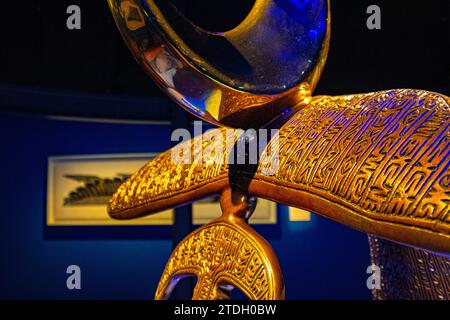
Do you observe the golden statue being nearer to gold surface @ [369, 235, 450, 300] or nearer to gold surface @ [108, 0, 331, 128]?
gold surface @ [108, 0, 331, 128]

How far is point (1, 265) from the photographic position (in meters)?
3.05

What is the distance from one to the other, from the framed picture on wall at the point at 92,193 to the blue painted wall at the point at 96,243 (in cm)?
5

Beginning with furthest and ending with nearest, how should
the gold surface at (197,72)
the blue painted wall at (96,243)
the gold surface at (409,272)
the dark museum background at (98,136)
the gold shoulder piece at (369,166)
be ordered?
the blue painted wall at (96,243) < the dark museum background at (98,136) < the gold surface at (409,272) < the gold surface at (197,72) < the gold shoulder piece at (369,166)

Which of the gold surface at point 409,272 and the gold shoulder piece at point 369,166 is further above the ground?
the gold shoulder piece at point 369,166

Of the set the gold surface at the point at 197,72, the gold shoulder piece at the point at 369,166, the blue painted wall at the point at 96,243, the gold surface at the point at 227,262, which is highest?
the gold surface at the point at 197,72

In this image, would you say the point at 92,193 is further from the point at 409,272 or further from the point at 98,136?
the point at 409,272

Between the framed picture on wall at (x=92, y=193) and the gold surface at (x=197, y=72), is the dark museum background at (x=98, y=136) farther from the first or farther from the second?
the gold surface at (x=197, y=72)

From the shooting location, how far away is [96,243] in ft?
10.5

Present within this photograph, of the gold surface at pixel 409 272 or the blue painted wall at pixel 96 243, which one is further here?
the blue painted wall at pixel 96 243

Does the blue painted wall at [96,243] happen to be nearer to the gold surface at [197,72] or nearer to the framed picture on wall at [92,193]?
the framed picture on wall at [92,193]

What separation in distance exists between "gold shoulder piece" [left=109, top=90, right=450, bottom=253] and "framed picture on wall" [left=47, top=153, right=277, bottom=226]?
8.43 feet

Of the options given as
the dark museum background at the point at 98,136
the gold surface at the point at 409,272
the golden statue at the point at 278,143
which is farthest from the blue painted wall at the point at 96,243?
the golden statue at the point at 278,143

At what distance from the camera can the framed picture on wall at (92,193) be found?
317 centimetres

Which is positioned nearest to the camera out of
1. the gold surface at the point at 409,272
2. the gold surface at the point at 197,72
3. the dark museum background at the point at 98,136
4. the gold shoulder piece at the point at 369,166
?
the gold shoulder piece at the point at 369,166
